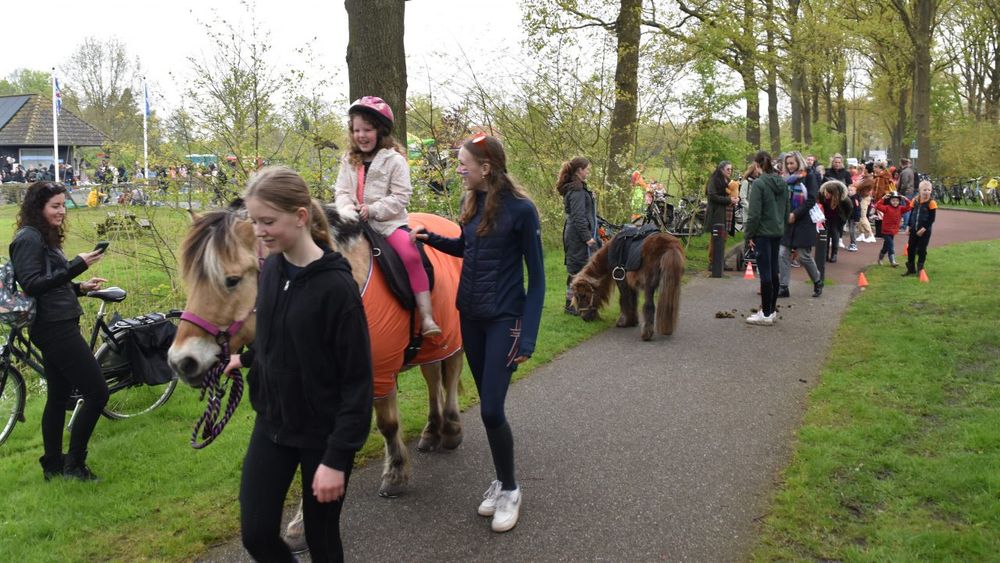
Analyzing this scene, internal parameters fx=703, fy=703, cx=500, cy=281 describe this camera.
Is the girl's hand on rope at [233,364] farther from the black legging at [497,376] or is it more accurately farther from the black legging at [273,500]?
the black legging at [497,376]

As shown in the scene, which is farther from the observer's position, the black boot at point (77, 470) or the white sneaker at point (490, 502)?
the black boot at point (77, 470)

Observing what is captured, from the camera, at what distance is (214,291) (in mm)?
2881

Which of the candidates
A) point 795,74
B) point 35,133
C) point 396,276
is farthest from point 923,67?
point 35,133

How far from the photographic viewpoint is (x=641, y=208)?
47.5 feet

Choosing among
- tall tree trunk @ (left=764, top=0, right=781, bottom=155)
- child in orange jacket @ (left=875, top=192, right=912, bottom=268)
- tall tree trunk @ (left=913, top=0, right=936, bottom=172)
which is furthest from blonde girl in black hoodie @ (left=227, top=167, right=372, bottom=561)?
tall tree trunk @ (left=913, top=0, right=936, bottom=172)

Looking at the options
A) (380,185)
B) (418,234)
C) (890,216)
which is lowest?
(418,234)

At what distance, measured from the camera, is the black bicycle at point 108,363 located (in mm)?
4980

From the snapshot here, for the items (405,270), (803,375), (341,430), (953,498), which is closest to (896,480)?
(953,498)

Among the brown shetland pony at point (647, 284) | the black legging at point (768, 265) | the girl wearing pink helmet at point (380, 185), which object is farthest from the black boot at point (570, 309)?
the girl wearing pink helmet at point (380, 185)

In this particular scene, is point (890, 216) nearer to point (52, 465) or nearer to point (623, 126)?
point (623, 126)

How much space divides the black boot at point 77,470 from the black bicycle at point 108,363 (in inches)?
14.9

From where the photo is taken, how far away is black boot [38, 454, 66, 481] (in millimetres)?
4480

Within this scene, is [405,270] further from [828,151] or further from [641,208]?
[828,151]

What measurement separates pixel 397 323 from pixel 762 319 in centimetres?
628
